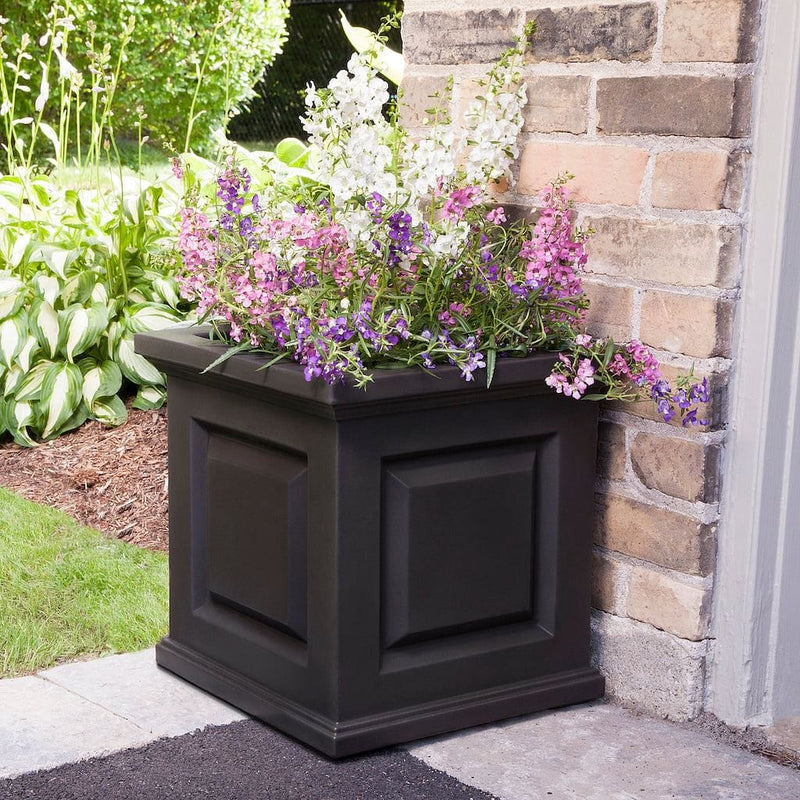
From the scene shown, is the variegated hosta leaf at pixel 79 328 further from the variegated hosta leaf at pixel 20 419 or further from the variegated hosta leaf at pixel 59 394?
the variegated hosta leaf at pixel 20 419

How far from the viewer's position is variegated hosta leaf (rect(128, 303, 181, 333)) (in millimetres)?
3965

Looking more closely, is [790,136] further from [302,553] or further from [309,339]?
[302,553]

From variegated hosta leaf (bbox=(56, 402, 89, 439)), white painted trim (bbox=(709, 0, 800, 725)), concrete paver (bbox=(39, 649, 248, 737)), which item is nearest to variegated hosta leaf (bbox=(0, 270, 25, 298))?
variegated hosta leaf (bbox=(56, 402, 89, 439))

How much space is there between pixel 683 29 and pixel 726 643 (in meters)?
1.03

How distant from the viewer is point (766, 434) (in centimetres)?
208

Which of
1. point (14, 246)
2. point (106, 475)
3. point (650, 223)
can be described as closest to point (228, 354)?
point (650, 223)

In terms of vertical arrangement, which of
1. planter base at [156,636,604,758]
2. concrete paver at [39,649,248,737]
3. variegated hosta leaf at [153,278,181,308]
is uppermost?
variegated hosta leaf at [153,278,181,308]

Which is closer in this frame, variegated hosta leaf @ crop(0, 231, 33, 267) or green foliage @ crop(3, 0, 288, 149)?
variegated hosta leaf @ crop(0, 231, 33, 267)

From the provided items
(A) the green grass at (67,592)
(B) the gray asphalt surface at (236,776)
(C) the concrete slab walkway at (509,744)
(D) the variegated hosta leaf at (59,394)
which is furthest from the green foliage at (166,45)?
(B) the gray asphalt surface at (236,776)

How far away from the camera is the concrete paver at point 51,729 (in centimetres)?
204

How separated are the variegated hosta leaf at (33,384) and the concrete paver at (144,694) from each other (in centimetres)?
164

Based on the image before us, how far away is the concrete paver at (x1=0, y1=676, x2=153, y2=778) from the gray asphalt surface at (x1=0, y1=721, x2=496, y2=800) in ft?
0.12

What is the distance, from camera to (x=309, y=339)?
1925mm

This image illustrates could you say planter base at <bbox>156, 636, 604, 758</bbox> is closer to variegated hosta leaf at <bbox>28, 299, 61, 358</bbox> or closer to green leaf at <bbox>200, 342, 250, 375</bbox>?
green leaf at <bbox>200, 342, 250, 375</bbox>
